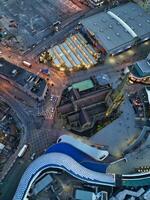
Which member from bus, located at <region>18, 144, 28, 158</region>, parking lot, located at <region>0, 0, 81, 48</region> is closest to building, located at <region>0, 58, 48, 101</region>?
parking lot, located at <region>0, 0, 81, 48</region>

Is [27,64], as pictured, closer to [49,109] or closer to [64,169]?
[49,109]

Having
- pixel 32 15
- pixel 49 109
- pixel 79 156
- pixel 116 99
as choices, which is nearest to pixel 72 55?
pixel 49 109

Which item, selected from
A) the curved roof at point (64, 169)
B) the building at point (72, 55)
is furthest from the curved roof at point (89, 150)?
the building at point (72, 55)

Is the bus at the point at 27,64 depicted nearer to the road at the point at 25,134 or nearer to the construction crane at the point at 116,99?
the road at the point at 25,134

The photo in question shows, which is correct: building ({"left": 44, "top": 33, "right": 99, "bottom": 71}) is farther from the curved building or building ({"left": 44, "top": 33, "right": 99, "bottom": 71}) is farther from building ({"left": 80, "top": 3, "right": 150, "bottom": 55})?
the curved building

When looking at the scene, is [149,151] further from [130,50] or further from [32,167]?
[130,50]
